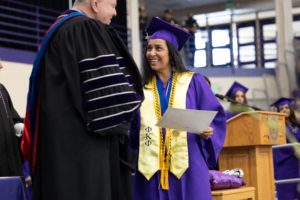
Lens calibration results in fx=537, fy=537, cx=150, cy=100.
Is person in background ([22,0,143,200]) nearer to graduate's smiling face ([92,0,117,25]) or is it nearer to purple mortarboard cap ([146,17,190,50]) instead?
graduate's smiling face ([92,0,117,25])

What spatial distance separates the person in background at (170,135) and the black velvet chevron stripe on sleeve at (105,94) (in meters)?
0.96

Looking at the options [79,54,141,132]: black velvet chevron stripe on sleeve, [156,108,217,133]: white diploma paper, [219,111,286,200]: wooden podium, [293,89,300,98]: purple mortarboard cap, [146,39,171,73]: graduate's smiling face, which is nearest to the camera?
[293,89,300,98]: purple mortarboard cap

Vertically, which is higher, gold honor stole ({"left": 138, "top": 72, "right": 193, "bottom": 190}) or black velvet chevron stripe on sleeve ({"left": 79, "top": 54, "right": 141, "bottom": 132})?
black velvet chevron stripe on sleeve ({"left": 79, "top": 54, "right": 141, "bottom": 132})

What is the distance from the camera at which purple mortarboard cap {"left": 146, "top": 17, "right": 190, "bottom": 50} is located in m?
3.69

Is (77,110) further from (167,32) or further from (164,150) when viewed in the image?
(167,32)

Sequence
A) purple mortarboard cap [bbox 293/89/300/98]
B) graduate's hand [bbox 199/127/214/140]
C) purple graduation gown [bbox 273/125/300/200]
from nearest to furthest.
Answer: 1. purple mortarboard cap [bbox 293/89/300/98]
2. graduate's hand [bbox 199/127/214/140]
3. purple graduation gown [bbox 273/125/300/200]

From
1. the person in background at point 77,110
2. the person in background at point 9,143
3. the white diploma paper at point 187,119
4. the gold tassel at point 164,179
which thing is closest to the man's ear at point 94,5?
the person in background at point 77,110

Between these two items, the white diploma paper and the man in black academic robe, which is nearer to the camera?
the white diploma paper

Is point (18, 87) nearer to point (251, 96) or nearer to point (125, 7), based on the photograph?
point (125, 7)

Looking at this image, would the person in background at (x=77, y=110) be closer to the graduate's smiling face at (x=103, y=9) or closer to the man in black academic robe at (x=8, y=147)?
the graduate's smiling face at (x=103, y=9)

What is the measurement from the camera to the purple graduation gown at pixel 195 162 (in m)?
3.39

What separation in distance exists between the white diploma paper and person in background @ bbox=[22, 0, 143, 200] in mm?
523

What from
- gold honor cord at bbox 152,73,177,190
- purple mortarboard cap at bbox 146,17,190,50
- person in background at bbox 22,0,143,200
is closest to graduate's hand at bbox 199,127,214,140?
gold honor cord at bbox 152,73,177,190

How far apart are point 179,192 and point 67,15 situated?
1360 mm
